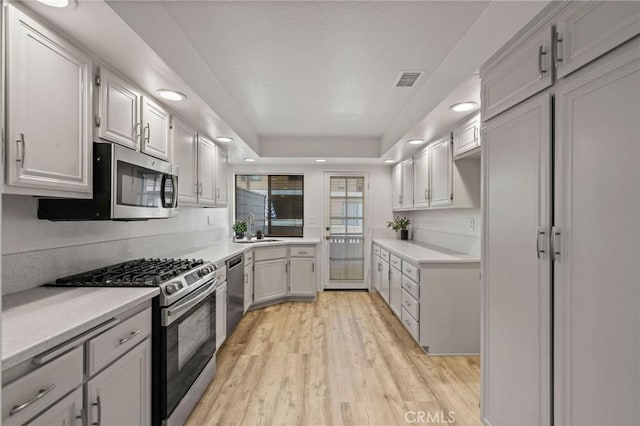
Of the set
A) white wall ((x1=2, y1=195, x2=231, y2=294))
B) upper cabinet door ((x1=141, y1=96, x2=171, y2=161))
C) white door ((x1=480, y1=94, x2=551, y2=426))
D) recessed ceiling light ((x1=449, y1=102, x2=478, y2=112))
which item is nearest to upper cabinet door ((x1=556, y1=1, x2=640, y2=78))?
white door ((x1=480, y1=94, x2=551, y2=426))

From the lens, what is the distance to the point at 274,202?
558 centimetres

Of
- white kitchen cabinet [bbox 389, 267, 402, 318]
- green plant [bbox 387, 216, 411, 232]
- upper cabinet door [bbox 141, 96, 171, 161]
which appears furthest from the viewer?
green plant [bbox 387, 216, 411, 232]

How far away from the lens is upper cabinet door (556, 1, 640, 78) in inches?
43.3

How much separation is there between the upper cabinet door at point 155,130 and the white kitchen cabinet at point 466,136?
2415 millimetres

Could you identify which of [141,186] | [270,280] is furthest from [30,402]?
[270,280]

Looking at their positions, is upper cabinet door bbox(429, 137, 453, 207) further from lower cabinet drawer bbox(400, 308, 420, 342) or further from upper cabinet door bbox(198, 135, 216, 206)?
Answer: upper cabinet door bbox(198, 135, 216, 206)

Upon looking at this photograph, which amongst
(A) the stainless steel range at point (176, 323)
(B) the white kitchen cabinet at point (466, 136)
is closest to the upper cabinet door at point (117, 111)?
(A) the stainless steel range at point (176, 323)

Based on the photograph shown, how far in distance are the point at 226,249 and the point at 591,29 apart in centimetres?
339

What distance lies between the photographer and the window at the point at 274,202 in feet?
18.3

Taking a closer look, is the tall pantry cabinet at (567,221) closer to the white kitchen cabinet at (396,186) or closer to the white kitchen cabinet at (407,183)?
the white kitchen cabinet at (407,183)

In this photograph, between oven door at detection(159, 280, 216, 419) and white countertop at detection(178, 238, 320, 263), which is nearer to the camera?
oven door at detection(159, 280, 216, 419)

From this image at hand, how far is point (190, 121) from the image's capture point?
3.04 m

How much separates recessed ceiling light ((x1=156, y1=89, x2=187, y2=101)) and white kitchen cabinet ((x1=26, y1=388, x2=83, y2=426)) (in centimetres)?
181

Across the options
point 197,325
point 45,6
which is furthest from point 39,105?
point 197,325
